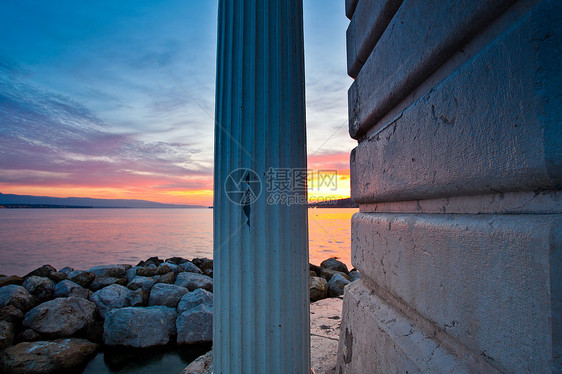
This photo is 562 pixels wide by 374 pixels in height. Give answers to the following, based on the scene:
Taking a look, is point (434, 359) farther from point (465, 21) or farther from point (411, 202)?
point (465, 21)

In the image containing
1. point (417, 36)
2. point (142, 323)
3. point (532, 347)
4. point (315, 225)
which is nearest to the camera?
point (532, 347)

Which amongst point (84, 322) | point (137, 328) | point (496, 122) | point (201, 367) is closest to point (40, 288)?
point (84, 322)

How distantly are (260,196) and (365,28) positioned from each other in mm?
1242

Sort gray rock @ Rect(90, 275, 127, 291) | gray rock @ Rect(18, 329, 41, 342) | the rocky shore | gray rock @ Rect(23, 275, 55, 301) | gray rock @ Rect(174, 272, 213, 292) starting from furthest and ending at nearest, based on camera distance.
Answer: gray rock @ Rect(90, 275, 127, 291), gray rock @ Rect(174, 272, 213, 292), gray rock @ Rect(23, 275, 55, 301), gray rock @ Rect(18, 329, 41, 342), the rocky shore

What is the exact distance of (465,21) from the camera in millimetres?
957

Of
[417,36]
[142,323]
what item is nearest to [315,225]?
[142,323]

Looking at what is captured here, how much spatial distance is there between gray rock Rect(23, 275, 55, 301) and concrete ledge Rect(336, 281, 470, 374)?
19.2ft

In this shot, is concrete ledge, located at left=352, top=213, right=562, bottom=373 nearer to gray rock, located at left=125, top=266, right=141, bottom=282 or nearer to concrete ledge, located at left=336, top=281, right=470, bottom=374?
concrete ledge, located at left=336, top=281, right=470, bottom=374

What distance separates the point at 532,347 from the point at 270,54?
5.98ft

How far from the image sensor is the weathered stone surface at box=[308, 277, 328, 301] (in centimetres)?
558

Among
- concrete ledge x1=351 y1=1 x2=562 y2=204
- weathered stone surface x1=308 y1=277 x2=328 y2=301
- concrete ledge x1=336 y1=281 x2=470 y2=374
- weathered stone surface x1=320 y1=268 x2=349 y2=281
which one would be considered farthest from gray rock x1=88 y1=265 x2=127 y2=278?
concrete ledge x1=351 y1=1 x2=562 y2=204

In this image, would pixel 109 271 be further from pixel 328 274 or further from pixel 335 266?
pixel 335 266

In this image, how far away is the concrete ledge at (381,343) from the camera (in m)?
1.12

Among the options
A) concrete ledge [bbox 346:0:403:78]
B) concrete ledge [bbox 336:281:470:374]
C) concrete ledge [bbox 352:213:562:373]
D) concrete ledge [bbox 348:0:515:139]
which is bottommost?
concrete ledge [bbox 336:281:470:374]
